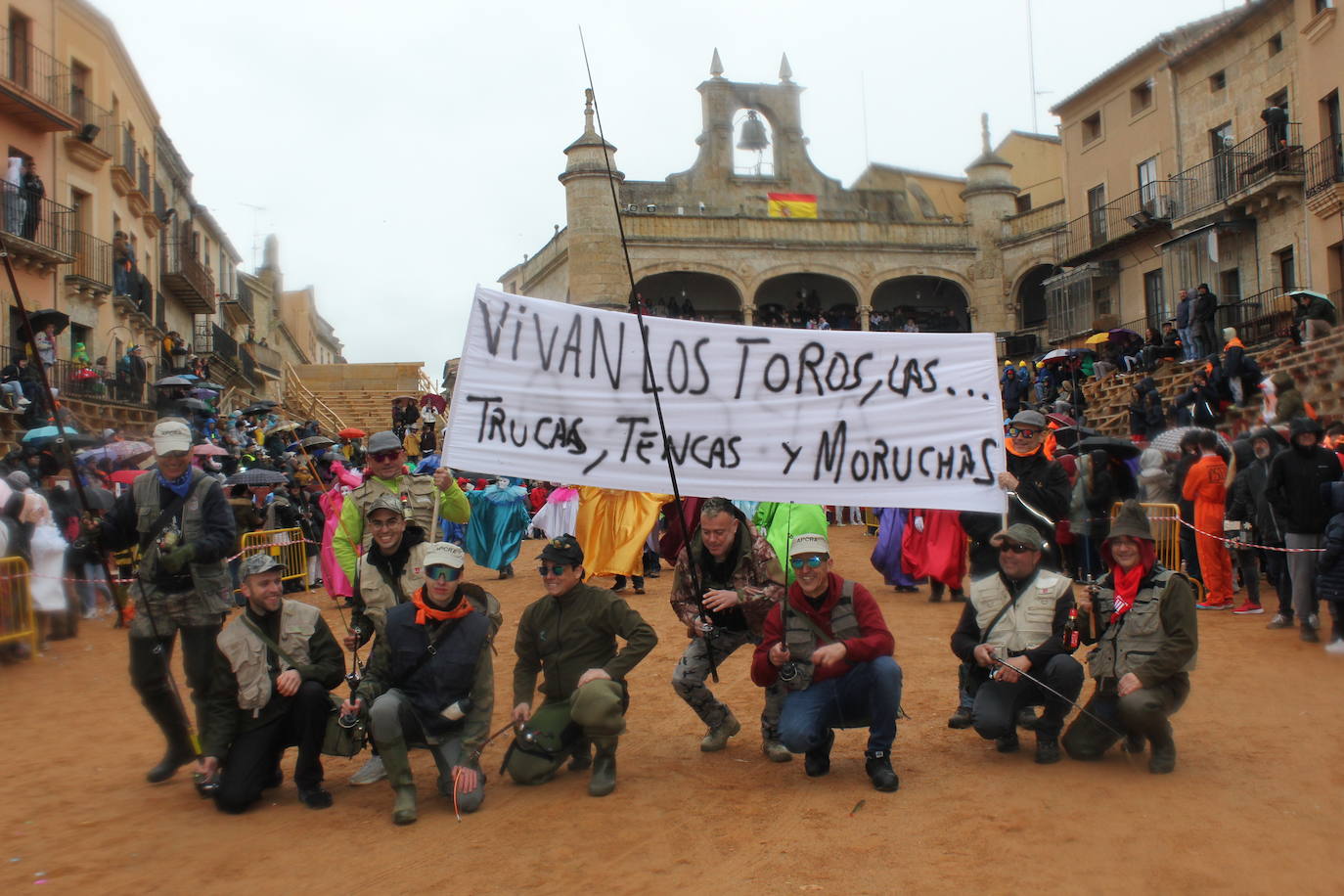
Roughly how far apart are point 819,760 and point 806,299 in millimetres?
35167

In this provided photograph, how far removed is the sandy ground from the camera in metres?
4.38

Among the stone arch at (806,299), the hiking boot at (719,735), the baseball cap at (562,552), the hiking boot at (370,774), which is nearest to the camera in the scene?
the baseball cap at (562,552)

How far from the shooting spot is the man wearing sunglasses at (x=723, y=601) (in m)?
5.88

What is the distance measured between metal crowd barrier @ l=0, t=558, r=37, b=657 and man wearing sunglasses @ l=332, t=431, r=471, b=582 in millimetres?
4889

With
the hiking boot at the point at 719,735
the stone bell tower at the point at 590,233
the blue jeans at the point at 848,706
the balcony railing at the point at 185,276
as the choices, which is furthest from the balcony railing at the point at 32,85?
the blue jeans at the point at 848,706

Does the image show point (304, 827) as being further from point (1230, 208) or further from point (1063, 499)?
point (1230, 208)

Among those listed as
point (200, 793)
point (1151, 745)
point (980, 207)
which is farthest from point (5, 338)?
point (980, 207)

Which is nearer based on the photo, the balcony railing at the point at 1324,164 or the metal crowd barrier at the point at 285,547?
the metal crowd barrier at the point at 285,547

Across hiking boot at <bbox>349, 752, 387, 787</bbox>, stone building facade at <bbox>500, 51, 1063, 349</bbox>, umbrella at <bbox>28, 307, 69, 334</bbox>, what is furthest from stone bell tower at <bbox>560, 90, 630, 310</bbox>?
hiking boot at <bbox>349, 752, 387, 787</bbox>

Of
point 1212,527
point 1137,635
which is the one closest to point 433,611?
point 1137,635

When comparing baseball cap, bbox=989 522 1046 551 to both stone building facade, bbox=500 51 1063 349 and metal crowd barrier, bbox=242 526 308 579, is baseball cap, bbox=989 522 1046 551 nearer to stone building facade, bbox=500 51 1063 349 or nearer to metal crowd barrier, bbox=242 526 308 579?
metal crowd barrier, bbox=242 526 308 579

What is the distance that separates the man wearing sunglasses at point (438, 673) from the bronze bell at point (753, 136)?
3733 centimetres

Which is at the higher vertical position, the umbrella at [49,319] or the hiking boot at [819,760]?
the umbrella at [49,319]

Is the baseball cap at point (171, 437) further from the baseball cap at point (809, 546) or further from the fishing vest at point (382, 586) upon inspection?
the baseball cap at point (809, 546)
